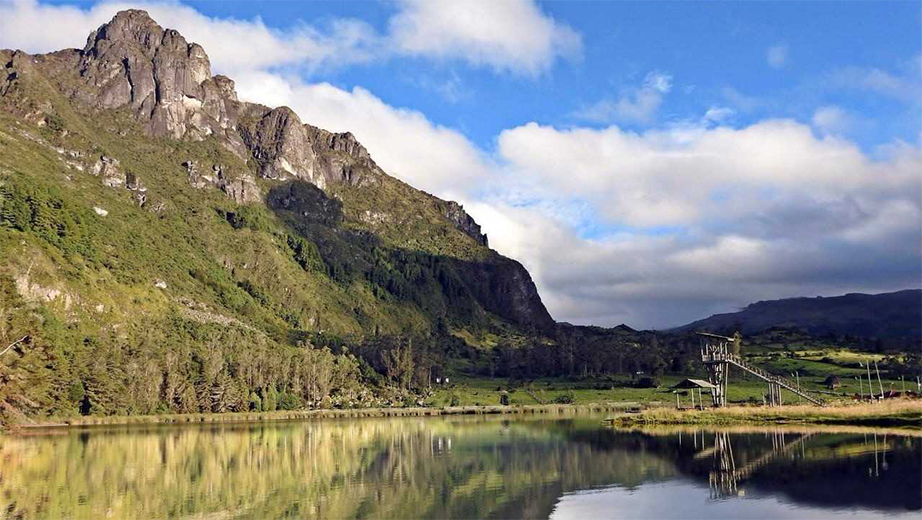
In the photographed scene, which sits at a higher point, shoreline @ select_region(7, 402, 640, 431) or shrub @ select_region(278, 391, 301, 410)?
shrub @ select_region(278, 391, 301, 410)

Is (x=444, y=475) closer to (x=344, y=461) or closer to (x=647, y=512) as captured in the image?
(x=344, y=461)

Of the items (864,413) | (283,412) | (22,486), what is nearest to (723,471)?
(864,413)

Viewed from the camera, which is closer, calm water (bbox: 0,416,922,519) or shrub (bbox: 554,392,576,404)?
calm water (bbox: 0,416,922,519)

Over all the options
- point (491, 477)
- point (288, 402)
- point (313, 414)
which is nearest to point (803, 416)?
point (491, 477)

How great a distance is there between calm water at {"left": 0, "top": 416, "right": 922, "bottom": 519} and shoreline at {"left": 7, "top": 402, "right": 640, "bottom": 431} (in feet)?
172

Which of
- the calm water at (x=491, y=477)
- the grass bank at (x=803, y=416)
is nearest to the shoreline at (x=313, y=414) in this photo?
the grass bank at (x=803, y=416)

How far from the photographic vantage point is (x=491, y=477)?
190 ft

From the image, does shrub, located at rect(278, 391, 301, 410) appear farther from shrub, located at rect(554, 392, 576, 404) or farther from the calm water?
the calm water

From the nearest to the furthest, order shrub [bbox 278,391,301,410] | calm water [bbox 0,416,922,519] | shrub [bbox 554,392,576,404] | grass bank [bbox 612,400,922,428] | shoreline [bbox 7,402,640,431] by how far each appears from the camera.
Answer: calm water [bbox 0,416,922,519], grass bank [bbox 612,400,922,428], shoreline [bbox 7,402,640,431], shrub [bbox 278,391,301,410], shrub [bbox 554,392,576,404]

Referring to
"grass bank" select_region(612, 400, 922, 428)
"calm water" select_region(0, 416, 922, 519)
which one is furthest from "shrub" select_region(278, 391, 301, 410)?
"grass bank" select_region(612, 400, 922, 428)

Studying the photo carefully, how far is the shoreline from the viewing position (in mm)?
140875

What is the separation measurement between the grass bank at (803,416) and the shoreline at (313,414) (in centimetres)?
5190

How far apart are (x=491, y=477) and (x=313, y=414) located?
113194mm

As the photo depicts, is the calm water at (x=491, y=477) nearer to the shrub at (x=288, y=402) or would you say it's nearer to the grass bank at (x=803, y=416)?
the grass bank at (x=803, y=416)
